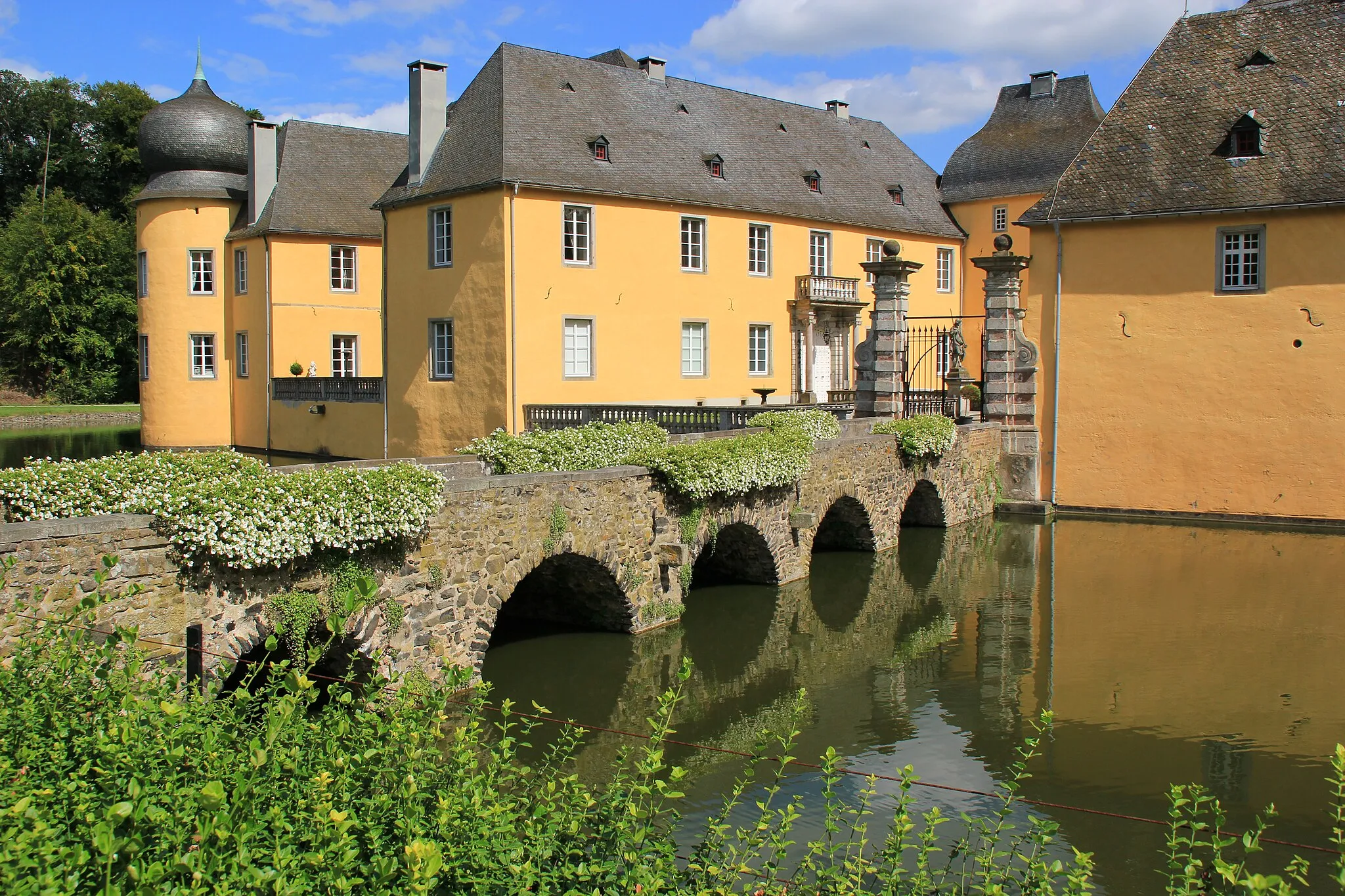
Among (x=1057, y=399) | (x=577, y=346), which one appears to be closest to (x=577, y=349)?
(x=577, y=346)

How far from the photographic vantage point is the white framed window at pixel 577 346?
24938mm

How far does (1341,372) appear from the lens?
65.3 ft

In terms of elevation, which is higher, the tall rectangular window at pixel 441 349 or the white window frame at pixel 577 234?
the white window frame at pixel 577 234

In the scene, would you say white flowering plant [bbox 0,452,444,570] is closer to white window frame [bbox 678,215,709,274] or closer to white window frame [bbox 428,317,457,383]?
white window frame [bbox 428,317,457,383]

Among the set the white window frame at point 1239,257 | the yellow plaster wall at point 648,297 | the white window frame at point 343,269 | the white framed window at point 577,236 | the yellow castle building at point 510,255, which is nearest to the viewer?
the white window frame at point 1239,257

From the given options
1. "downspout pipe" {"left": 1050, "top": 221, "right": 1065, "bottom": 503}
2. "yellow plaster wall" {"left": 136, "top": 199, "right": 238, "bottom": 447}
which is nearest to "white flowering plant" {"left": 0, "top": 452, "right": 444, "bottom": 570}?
"downspout pipe" {"left": 1050, "top": 221, "right": 1065, "bottom": 503}

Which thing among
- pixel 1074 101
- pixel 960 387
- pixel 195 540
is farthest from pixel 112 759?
pixel 1074 101

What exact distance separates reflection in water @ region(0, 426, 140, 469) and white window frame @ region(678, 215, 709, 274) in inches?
627

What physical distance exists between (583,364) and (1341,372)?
14267mm

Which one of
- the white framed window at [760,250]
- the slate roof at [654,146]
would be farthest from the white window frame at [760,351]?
the slate roof at [654,146]

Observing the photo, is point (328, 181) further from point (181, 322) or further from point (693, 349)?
point (693, 349)

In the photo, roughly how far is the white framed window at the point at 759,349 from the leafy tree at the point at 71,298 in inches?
1123

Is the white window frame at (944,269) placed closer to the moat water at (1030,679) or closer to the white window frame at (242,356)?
the moat water at (1030,679)

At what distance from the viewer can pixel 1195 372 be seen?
68.9 ft
